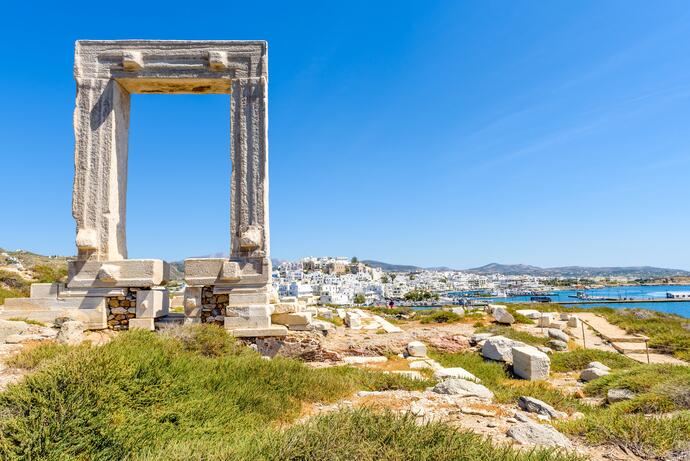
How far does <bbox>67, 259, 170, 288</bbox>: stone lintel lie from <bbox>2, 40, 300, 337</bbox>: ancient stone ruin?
21 mm

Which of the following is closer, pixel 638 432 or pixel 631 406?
pixel 638 432

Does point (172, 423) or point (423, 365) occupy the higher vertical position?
point (172, 423)

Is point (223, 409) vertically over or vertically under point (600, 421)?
over

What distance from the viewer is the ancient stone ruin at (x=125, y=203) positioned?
8211 mm

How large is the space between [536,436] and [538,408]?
5.58 ft

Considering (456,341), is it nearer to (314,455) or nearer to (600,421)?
(600,421)

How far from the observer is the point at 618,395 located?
6.79 meters

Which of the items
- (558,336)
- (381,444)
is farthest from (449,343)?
(381,444)

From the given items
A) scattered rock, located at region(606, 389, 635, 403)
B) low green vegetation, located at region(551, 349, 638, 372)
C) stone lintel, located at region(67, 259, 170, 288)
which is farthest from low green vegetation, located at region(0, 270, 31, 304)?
low green vegetation, located at region(551, 349, 638, 372)

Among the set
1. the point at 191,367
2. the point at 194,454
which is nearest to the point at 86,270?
the point at 191,367

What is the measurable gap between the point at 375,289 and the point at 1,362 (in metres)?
76.8

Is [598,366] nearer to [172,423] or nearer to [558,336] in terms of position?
[558,336]

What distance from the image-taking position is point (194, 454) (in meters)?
2.62

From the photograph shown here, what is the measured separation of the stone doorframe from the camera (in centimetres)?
853
